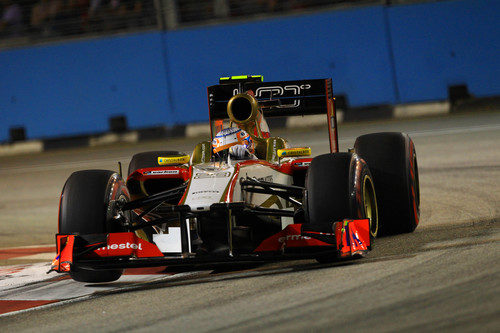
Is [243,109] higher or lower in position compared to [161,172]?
→ higher

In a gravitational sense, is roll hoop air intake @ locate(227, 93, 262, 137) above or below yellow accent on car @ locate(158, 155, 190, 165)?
above

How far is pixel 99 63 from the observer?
70.2ft

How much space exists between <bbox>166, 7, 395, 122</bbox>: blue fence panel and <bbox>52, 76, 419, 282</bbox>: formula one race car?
1174 centimetres

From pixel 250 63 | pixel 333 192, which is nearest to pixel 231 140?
pixel 333 192

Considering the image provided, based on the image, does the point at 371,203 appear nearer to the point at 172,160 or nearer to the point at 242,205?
the point at 242,205

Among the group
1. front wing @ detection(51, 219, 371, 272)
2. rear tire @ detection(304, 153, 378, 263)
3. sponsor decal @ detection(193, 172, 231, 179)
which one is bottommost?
front wing @ detection(51, 219, 371, 272)

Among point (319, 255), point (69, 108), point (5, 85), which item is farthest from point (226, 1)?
point (319, 255)

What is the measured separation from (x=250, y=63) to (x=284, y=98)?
39.5 feet

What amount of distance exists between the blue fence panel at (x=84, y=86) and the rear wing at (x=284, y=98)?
484 inches

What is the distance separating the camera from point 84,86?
21.3 metres

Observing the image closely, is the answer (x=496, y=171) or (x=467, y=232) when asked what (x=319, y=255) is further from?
(x=496, y=171)

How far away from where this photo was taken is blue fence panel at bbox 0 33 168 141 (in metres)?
21.0

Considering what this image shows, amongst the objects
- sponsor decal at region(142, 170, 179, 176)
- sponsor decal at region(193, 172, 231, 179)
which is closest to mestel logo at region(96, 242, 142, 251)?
sponsor decal at region(193, 172, 231, 179)

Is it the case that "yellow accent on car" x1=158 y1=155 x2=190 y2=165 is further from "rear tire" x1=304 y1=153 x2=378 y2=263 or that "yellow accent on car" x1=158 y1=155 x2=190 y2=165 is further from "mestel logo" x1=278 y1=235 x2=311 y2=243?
"mestel logo" x1=278 y1=235 x2=311 y2=243
